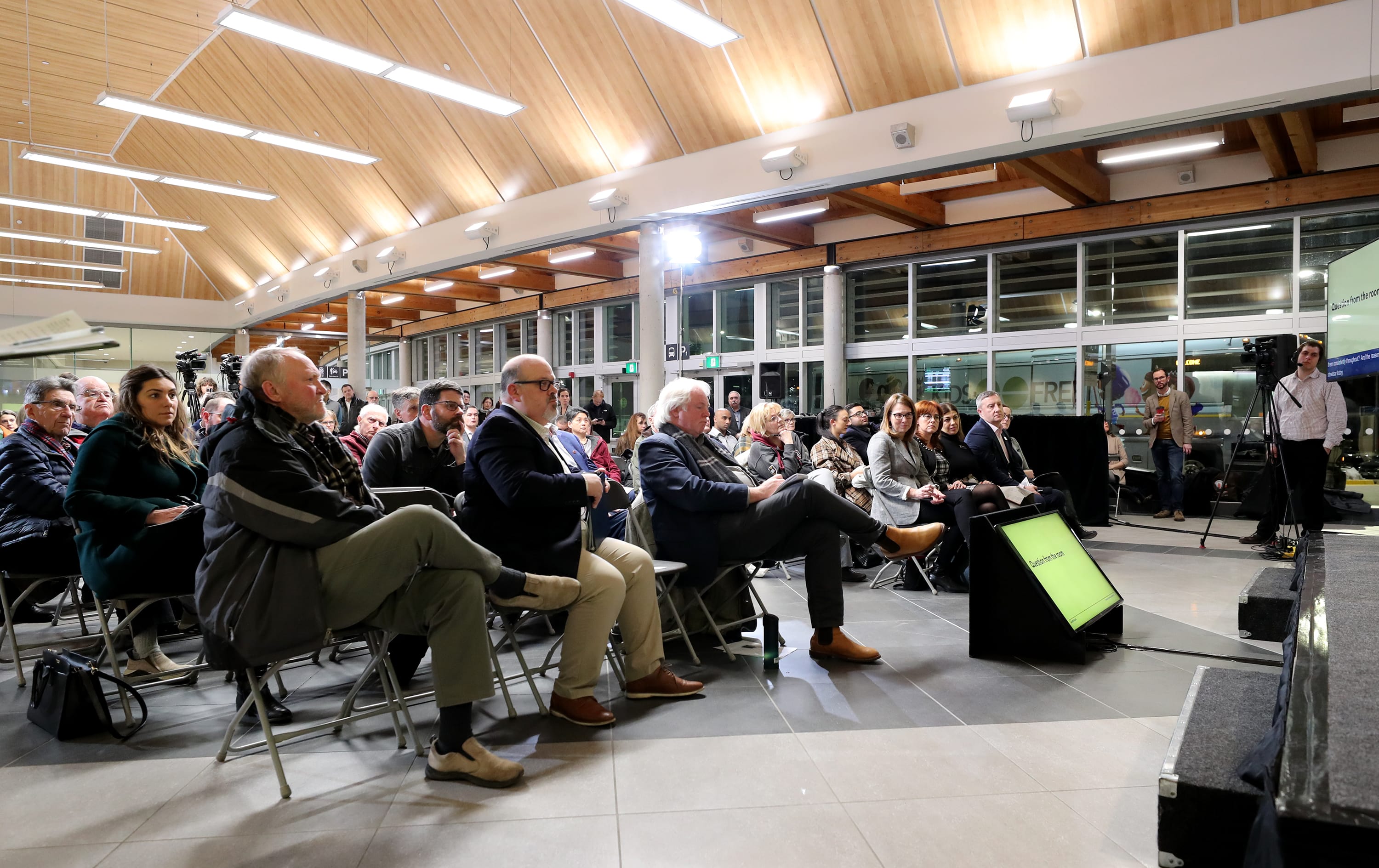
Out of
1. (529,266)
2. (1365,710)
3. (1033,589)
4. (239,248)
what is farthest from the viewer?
(239,248)

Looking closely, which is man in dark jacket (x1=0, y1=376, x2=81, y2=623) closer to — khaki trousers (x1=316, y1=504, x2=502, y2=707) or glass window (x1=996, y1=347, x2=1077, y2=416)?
khaki trousers (x1=316, y1=504, x2=502, y2=707)

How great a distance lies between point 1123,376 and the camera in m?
9.63

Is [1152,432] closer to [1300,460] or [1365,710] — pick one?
[1300,460]

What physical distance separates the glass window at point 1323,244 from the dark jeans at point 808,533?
771 centimetres

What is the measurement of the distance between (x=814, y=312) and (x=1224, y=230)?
536 cm

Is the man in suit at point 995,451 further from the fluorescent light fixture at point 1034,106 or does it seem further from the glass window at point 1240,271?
the glass window at point 1240,271

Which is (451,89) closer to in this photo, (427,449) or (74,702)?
(427,449)

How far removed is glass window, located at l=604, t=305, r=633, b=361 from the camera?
1511 cm

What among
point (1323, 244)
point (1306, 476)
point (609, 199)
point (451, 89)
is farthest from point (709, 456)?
point (1323, 244)

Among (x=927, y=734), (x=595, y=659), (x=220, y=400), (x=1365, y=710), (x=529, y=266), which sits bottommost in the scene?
(x=927, y=734)

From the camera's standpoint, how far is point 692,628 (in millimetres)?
3855

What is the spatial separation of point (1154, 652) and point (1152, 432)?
6.05 metres

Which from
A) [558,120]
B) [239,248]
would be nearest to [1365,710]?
[558,120]

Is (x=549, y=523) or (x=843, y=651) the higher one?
(x=549, y=523)
